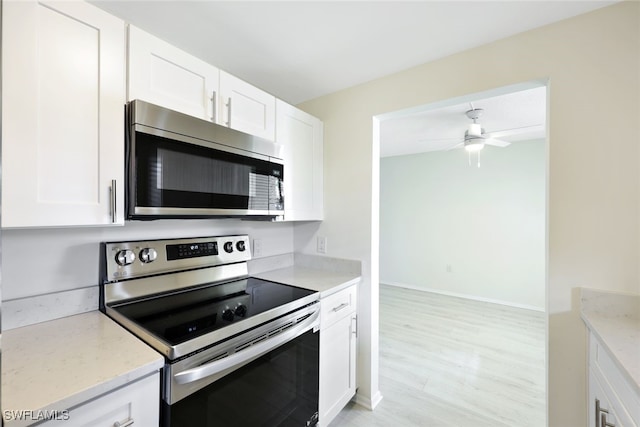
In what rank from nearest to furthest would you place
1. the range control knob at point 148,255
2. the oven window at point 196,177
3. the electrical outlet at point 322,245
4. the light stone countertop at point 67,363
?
the light stone countertop at point 67,363
the oven window at point 196,177
the range control knob at point 148,255
the electrical outlet at point 322,245

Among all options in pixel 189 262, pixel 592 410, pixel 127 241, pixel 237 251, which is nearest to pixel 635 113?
pixel 592 410

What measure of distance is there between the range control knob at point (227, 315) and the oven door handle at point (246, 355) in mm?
145

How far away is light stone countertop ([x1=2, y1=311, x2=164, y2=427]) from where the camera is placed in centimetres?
81

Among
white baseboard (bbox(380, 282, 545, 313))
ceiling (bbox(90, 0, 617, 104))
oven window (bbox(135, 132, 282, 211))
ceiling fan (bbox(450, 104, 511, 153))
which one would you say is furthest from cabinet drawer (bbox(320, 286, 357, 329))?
white baseboard (bbox(380, 282, 545, 313))

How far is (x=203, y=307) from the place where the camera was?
4.65 ft

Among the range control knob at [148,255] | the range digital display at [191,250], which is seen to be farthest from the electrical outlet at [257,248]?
the range control knob at [148,255]

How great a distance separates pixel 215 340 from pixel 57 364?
0.48m

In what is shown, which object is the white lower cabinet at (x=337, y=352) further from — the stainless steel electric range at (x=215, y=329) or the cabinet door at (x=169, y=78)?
the cabinet door at (x=169, y=78)

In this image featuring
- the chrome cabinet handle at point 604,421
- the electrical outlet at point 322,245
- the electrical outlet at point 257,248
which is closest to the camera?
the chrome cabinet handle at point 604,421

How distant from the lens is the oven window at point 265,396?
108cm

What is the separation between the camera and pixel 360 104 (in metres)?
2.17

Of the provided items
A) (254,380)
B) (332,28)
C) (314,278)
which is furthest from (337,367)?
(332,28)

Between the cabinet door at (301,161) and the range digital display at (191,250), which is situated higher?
the cabinet door at (301,161)

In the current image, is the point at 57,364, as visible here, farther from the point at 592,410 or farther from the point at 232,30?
the point at 592,410
